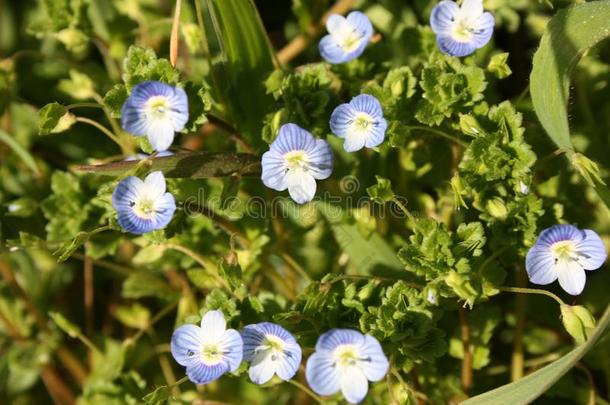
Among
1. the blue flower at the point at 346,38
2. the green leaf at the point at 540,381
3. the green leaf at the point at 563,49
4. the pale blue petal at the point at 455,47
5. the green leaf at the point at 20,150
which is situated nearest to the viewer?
the green leaf at the point at 540,381

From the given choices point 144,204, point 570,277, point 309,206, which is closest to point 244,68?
point 309,206

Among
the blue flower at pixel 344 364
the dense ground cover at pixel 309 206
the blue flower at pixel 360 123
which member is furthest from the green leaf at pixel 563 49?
the blue flower at pixel 344 364

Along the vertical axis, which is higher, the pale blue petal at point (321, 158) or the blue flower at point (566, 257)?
the pale blue petal at point (321, 158)

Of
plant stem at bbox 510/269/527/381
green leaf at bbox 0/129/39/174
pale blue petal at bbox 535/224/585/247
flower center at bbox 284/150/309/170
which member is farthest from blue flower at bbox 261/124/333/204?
green leaf at bbox 0/129/39/174

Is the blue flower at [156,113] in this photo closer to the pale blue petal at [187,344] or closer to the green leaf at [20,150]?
the pale blue petal at [187,344]

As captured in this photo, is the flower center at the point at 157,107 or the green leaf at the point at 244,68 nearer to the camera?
the flower center at the point at 157,107

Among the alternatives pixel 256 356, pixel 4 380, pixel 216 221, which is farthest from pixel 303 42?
pixel 4 380
